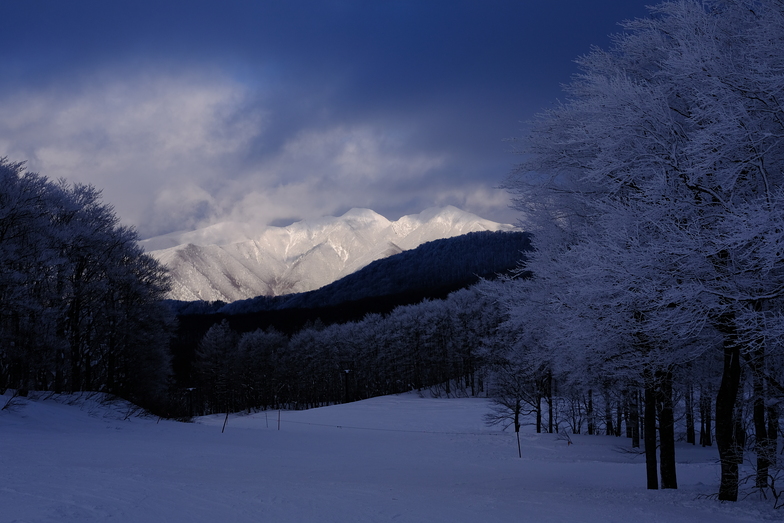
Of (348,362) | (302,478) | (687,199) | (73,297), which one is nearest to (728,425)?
(687,199)

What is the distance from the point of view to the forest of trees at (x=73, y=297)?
69.0ft

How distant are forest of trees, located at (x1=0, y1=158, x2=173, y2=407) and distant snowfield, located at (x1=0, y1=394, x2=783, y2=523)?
422 cm

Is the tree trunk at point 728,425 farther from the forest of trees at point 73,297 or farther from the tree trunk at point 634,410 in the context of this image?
the forest of trees at point 73,297

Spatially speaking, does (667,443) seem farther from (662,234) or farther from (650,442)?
(662,234)

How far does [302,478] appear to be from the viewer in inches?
457

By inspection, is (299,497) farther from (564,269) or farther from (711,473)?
(711,473)

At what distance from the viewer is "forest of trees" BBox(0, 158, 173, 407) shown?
2103cm

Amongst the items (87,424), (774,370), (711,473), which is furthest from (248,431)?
(774,370)

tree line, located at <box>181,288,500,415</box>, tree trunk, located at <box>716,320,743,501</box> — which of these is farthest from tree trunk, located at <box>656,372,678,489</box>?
tree line, located at <box>181,288,500,415</box>

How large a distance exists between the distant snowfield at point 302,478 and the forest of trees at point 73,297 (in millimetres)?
4216

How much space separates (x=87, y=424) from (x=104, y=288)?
1146cm

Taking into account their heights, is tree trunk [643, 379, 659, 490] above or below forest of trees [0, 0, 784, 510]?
below

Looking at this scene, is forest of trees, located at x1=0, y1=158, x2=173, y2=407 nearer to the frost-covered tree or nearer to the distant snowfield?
the distant snowfield

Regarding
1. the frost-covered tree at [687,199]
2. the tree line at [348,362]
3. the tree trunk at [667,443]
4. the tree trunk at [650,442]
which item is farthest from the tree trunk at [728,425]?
the tree line at [348,362]
